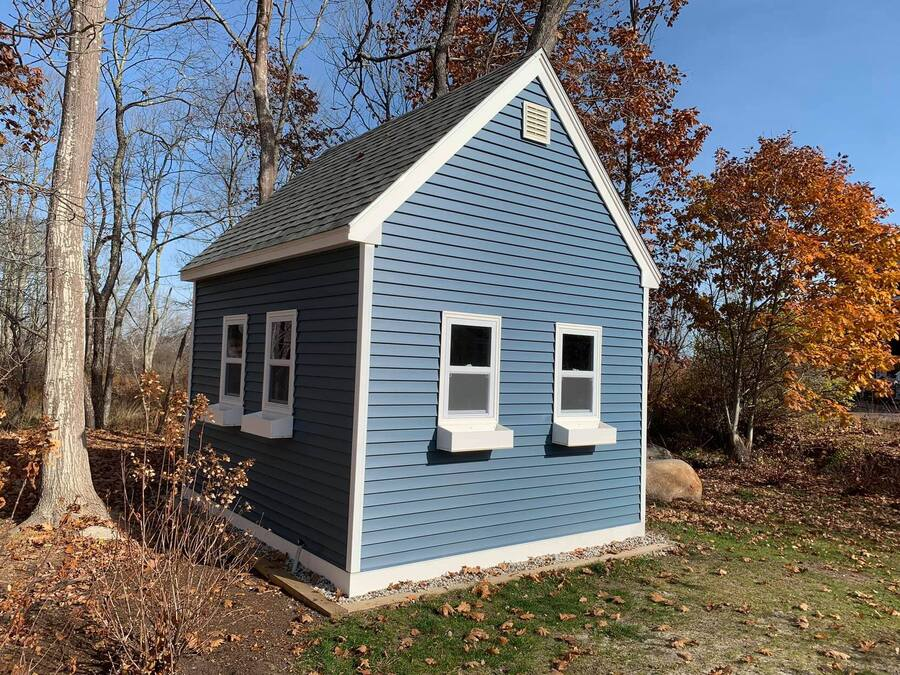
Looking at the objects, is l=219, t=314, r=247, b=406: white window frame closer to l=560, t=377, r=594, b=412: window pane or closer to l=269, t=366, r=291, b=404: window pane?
l=269, t=366, r=291, b=404: window pane

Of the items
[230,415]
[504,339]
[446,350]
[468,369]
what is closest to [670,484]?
[504,339]

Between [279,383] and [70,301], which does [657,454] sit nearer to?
[279,383]

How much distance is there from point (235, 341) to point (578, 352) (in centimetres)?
480

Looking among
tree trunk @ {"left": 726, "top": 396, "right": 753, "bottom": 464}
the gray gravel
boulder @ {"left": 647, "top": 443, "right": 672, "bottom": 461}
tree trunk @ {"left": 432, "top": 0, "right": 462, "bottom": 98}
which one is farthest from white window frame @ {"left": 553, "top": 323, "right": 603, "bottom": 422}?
tree trunk @ {"left": 432, "top": 0, "right": 462, "bottom": 98}

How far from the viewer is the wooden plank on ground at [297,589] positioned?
5914 mm

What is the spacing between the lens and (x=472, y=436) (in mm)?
A: 6848

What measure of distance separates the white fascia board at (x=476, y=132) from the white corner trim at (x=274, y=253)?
13.6 inches

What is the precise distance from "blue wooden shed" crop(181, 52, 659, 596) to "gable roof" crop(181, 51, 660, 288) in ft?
0.11

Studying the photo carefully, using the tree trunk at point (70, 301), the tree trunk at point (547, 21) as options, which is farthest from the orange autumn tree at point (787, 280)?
the tree trunk at point (70, 301)

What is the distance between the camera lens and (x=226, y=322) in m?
9.27

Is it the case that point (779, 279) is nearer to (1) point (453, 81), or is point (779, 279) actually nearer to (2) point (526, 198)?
(2) point (526, 198)

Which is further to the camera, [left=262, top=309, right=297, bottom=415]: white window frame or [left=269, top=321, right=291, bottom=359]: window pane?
[left=269, top=321, right=291, bottom=359]: window pane

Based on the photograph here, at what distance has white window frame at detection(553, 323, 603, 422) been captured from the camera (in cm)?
796

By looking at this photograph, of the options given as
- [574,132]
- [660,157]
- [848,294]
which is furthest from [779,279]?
[574,132]
